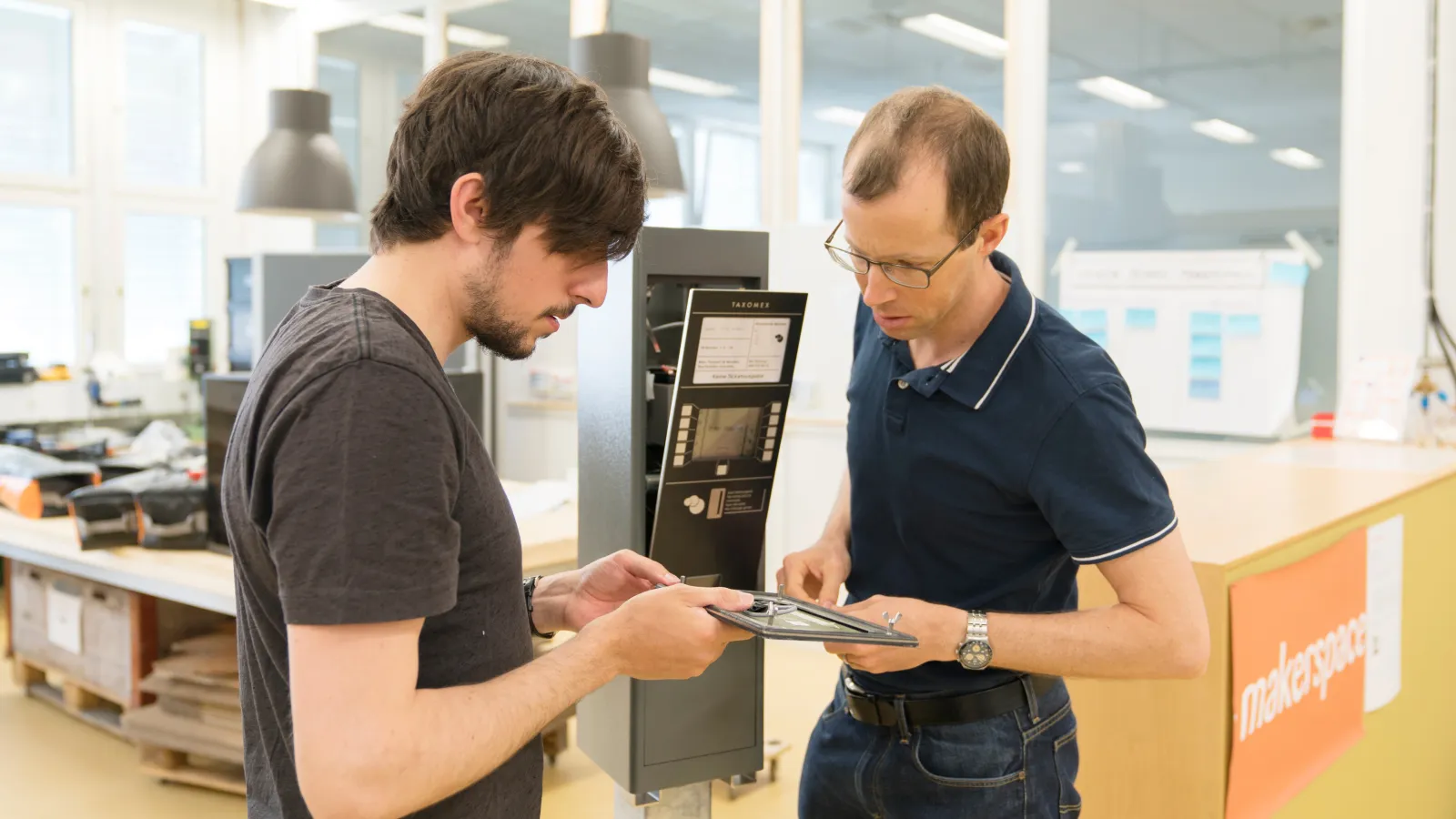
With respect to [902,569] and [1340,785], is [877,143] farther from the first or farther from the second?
[1340,785]

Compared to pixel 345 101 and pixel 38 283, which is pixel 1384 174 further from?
pixel 38 283

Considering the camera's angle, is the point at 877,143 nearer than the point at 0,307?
Yes

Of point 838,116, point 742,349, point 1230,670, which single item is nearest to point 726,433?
point 742,349

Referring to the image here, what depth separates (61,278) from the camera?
6.86 m

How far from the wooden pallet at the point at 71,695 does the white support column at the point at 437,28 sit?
13.3 ft

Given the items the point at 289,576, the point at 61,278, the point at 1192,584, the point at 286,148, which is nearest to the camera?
the point at 289,576

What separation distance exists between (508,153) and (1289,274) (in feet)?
12.9

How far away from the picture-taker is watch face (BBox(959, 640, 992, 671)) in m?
1.33

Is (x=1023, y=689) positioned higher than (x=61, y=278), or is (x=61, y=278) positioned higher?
(x=61, y=278)

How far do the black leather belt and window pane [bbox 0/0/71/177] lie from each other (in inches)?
273

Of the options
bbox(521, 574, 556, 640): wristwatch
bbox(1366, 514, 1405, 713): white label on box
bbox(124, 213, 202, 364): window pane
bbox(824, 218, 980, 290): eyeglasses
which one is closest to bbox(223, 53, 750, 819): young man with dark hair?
bbox(521, 574, 556, 640): wristwatch

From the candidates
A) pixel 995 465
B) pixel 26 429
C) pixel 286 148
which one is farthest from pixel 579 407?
pixel 26 429

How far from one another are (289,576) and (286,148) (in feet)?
13.7

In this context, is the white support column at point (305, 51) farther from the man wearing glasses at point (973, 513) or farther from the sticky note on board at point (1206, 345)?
the man wearing glasses at point (973, 513)
